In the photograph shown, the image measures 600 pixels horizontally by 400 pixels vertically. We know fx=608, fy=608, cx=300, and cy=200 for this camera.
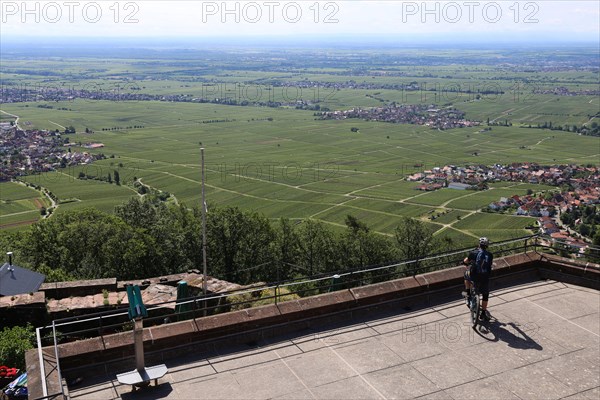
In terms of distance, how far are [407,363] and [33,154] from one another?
14786 centimetres

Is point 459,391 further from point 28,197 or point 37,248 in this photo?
point 28,197

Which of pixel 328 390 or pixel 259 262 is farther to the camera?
pixel 259 262

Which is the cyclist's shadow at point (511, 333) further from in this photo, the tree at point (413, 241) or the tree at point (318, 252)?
the tree at point (413, 241)

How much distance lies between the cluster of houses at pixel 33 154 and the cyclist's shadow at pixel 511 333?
120141 mm

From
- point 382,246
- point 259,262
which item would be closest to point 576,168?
point 382,246

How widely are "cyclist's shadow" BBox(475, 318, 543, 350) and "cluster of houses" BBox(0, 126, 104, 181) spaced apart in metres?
120

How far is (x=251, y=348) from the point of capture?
11.6 metres

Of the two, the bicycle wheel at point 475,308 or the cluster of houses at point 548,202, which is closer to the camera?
the bicycle wheel at point 475,308

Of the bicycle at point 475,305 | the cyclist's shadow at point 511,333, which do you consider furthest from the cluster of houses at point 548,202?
the bicycle at point 475,305

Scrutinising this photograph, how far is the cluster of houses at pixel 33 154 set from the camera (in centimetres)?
12781

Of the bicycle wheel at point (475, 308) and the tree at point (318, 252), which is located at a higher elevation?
the bicycle wheel at point (475, 308)

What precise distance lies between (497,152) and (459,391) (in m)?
160

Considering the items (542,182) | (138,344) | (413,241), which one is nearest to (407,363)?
(138,344)

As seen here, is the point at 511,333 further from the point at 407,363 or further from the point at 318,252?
the point at 318,252
